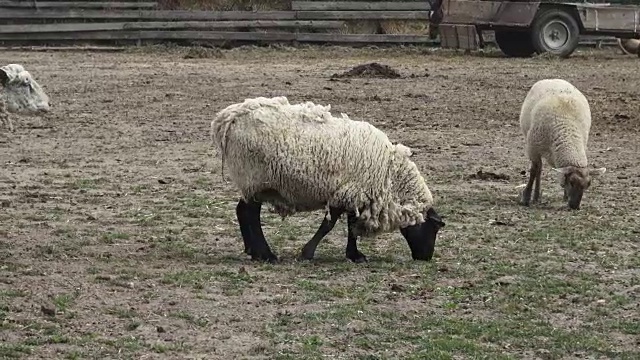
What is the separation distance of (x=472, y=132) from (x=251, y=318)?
8.95 metres

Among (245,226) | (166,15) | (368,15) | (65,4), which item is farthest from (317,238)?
(65,4)

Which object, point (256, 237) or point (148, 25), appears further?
point (148, 25)

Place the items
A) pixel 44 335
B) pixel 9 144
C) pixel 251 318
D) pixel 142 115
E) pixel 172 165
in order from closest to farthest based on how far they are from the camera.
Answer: pixel 44 335 < pixel 251 318 < pixel 172 165 < pixel 9 144 < pixel 142 115

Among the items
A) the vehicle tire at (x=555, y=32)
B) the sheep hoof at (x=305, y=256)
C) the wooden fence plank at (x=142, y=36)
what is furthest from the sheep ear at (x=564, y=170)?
the wooden fence plank at (x=142, y=36)

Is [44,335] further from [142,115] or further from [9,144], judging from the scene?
[142,115]

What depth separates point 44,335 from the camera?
6.59 m

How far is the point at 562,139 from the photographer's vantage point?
1150 centimetres

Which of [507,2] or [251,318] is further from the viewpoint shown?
[507,2]

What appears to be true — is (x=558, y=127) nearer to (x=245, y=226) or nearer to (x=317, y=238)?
(x=317, y=238)

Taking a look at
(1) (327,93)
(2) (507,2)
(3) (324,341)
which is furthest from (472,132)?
(2) (507,2)

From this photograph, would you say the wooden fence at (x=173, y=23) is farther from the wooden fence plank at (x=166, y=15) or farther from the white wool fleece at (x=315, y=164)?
the white wool fleece at (x=315, y=164)

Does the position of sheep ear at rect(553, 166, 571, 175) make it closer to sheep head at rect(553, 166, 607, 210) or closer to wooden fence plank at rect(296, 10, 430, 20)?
sheep head at rect(553, 166, 607, 210)

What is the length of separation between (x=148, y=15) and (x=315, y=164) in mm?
21185

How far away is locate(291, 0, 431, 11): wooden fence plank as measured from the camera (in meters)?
29.9
